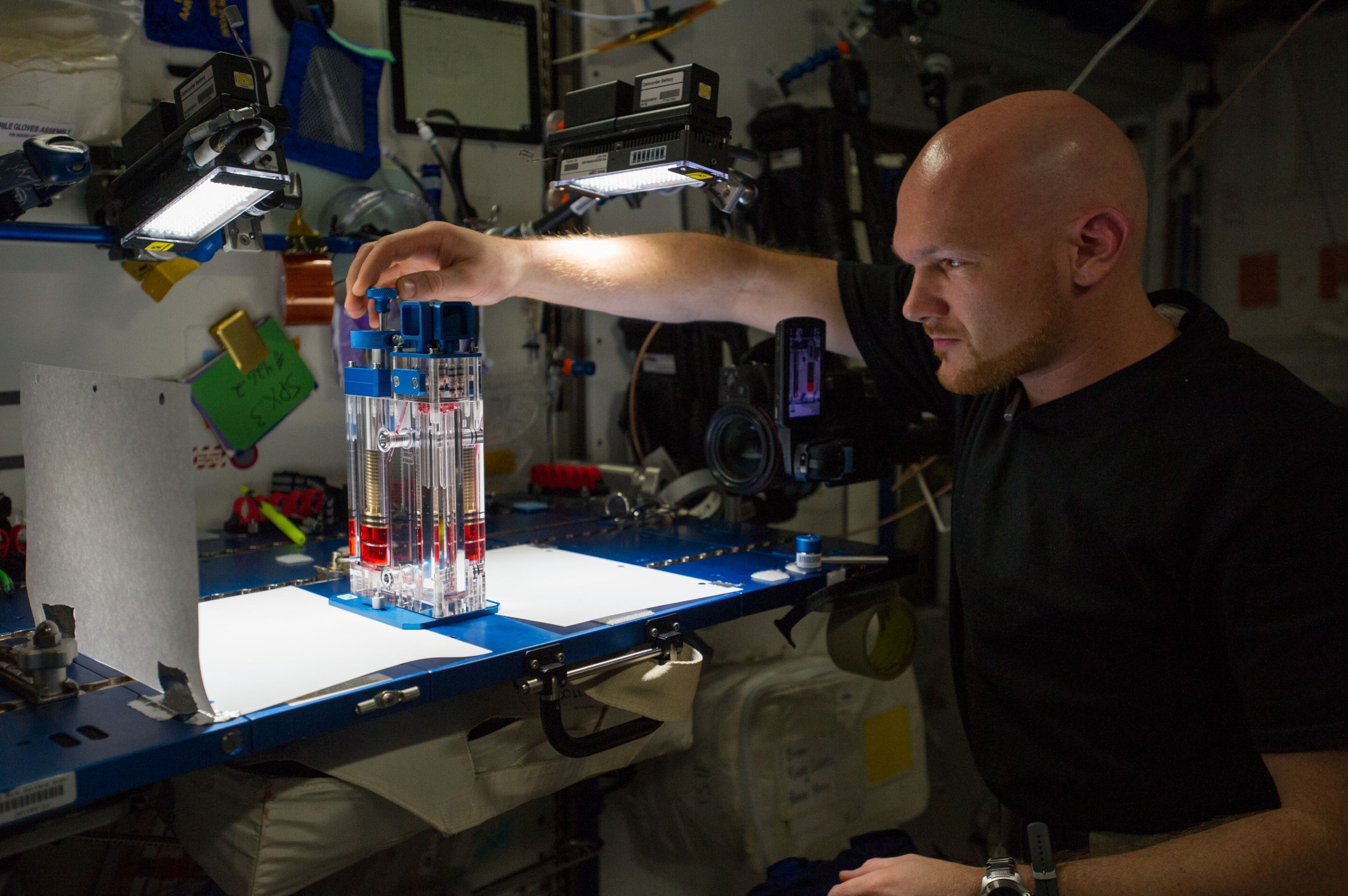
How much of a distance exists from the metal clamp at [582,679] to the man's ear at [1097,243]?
2.43ft

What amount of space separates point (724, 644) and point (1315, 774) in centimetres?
127

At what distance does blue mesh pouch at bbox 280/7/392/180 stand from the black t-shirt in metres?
1.51

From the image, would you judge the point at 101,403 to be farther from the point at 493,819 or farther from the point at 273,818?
the point at 493,819

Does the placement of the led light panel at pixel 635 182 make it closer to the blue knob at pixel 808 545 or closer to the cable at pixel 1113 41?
the blue knob at pixel 808 545

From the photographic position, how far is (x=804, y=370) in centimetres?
175

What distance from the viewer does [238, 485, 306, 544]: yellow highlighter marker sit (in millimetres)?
1868

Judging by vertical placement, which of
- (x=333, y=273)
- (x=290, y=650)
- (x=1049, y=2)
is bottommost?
(x=290, y=650)

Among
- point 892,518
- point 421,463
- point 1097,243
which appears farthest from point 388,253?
point 892,518

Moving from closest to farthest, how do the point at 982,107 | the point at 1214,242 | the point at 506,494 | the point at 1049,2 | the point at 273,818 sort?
the point at 273,818 < the point at 982,107 < the point at 506,494 < the point at 1049,2 < the point at 1214,242

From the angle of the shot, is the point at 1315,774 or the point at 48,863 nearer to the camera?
the point at 1315,774

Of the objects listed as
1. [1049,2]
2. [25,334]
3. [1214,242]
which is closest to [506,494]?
[25,334]

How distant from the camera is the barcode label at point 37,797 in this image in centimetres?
85

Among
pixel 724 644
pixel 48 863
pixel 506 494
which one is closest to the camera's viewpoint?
pixel 48 863

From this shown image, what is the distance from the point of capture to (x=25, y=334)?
1802 millimetres
